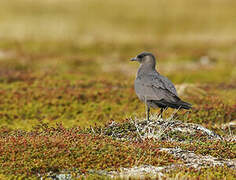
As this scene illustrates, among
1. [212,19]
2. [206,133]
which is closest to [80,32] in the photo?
[212,19]

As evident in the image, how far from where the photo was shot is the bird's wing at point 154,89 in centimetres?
1016

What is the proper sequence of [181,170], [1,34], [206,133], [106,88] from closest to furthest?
[181,170]
[206,133]
[106,88]
[1,34]

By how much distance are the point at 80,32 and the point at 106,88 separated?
22933mm

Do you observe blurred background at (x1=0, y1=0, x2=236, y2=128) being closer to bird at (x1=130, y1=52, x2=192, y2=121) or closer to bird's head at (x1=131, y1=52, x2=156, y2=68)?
bird's head at (x1=131, y1=52, x2=156, y2=68)

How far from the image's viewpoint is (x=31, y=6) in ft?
152

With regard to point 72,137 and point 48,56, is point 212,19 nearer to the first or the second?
→ point 48,56

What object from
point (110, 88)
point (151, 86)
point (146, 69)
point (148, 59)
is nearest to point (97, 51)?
point (110, 88)

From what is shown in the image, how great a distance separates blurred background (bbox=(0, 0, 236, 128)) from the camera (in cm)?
1600

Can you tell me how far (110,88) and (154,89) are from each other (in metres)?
8.01

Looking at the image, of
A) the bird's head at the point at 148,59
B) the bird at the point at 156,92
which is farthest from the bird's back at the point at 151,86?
the bird's head at the point at 148,59

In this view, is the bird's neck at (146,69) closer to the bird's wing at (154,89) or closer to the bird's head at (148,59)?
the bird's head at (148,59)

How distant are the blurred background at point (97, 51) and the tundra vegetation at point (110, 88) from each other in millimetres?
83

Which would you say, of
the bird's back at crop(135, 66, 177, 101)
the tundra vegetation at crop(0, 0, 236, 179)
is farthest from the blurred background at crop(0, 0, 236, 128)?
the bird's back at crop(135, 66, 177, 101)

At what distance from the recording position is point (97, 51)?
33.8m
